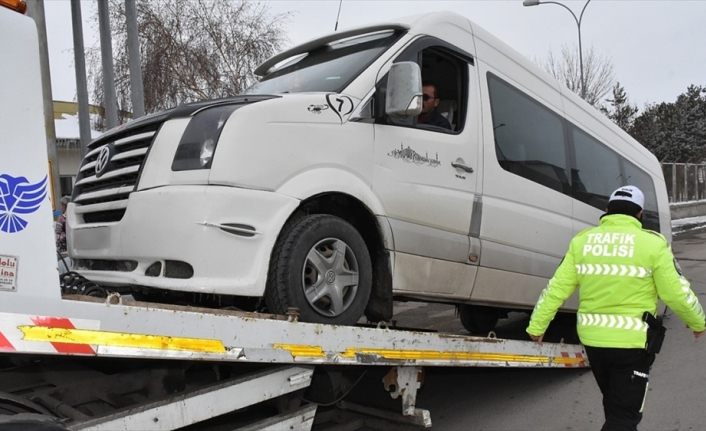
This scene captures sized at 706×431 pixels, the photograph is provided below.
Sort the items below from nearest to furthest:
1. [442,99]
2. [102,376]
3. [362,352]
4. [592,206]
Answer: [102,376] < [362,352] < [442,99] < [592,206]

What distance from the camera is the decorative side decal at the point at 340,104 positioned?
127 inches

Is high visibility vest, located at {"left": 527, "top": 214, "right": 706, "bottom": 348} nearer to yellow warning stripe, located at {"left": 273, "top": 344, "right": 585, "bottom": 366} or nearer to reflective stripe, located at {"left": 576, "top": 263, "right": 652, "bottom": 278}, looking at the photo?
reflective stripe, located at {"left": 576, "top": 263, "right": 652, "bottom": 278}

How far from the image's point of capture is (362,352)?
307 cm

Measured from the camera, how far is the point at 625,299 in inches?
128

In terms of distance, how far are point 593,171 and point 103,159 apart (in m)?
4.60

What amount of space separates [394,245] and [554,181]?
2242mm

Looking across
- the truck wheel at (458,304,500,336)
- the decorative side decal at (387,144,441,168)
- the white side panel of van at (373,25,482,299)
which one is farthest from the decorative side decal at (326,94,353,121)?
the truck wheel at (458,304,500,336)

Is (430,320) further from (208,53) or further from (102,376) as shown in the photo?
(208,53)

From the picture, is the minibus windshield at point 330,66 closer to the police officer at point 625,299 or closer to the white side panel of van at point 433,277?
the white side panel of van at point 433,277

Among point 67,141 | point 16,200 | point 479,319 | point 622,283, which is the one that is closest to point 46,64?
point 479,319

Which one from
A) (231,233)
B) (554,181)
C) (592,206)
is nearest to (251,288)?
(231,233)

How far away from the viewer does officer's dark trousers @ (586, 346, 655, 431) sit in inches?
126

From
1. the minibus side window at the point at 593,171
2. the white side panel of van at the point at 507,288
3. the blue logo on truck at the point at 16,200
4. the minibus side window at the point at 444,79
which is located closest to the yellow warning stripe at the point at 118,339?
the blue logo on truck at the point at 16,200

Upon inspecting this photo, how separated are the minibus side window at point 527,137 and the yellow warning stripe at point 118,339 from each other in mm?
2769
